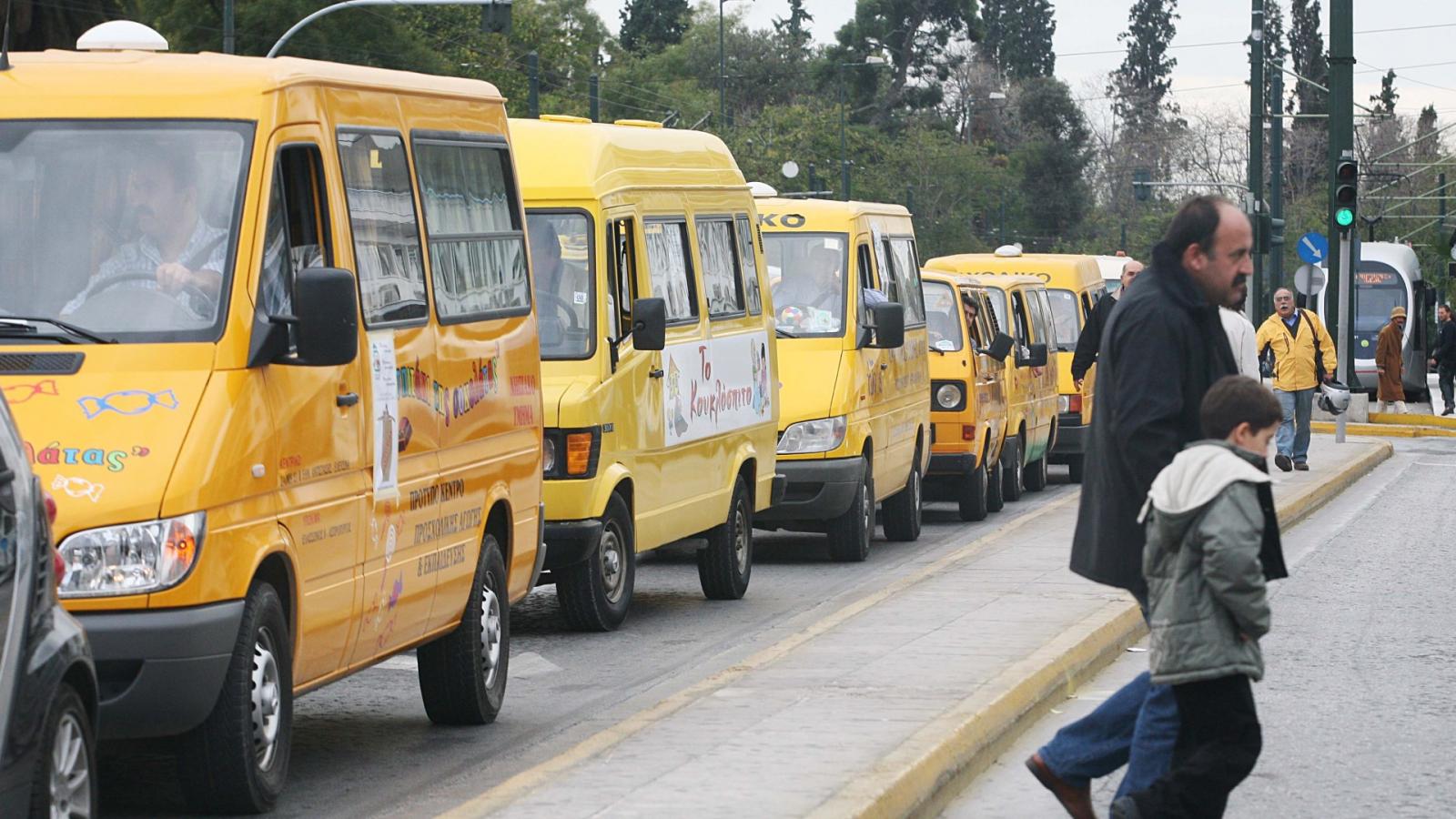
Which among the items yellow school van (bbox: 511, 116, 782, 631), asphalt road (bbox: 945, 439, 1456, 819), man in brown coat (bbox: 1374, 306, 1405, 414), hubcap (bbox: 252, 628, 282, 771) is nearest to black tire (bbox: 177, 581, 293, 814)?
hubcap (bbox: 252, 628, 282, 771)

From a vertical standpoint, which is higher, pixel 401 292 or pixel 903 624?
pixel 401 292

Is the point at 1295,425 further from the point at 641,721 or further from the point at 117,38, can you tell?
the point at 117,38

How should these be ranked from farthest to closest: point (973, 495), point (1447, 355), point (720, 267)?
1. point (1447, 355)
2. point (973, 495)
3. point (720, 267)

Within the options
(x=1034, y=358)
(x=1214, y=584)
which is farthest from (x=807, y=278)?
(x=1214, y=584)

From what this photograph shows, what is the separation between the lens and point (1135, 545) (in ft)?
20.4

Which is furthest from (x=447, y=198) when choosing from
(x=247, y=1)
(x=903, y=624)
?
(x=247, y=1)

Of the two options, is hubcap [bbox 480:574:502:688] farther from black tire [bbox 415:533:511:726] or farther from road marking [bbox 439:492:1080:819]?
road marking [bbox 439:492:1080:819]

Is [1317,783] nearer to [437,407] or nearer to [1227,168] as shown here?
[437,407]

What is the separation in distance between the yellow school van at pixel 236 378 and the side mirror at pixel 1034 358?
Result: 42.5ft

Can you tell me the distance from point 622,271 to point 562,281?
357 mm

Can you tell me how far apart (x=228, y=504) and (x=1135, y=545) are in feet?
8.27

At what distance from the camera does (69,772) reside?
5602mm

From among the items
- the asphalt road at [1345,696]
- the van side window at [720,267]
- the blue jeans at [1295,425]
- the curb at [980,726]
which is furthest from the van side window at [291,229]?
the blue jeans at [1295,425]

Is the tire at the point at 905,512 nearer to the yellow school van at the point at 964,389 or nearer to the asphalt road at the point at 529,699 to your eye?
the yellow school van at the point at 964,389
